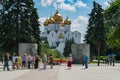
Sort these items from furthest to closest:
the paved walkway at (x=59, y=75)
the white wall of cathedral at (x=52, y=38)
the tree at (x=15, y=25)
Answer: the white wall of cathedral at (x=52, y=38), the tree at (x=15, y=25), the paved walkway at (x=59, y=75)

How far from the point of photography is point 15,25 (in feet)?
192

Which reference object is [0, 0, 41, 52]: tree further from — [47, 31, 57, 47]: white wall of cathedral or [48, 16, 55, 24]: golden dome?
[47, 31, 57, 47]: white wall of cathedral

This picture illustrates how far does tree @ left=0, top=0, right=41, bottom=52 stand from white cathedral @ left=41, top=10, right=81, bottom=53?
100m

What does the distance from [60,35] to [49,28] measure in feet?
24.0

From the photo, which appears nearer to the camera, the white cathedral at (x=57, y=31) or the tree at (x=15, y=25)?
the tree at (x=15, y=25)

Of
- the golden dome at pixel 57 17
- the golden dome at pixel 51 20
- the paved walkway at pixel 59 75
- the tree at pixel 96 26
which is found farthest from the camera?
the golden dome at pixel 51 20

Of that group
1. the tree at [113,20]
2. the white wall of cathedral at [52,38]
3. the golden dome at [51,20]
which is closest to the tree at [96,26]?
the tree at [113,20]

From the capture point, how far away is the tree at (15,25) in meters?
58.1

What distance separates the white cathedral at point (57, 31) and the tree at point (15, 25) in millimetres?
100103

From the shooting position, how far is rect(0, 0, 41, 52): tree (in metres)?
58.1

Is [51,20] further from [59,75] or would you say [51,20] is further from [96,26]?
[59,75]

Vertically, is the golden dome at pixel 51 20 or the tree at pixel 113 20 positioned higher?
the golden dome at pixel 51 20

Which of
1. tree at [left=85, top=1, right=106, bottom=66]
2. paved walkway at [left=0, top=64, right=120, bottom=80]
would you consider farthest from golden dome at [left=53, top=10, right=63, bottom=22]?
paved walkway at [left=0, top=64, right=120, bottom=80]

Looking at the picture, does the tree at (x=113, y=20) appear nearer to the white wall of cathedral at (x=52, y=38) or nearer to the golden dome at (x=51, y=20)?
the golden dome at (x=51, y=20)
